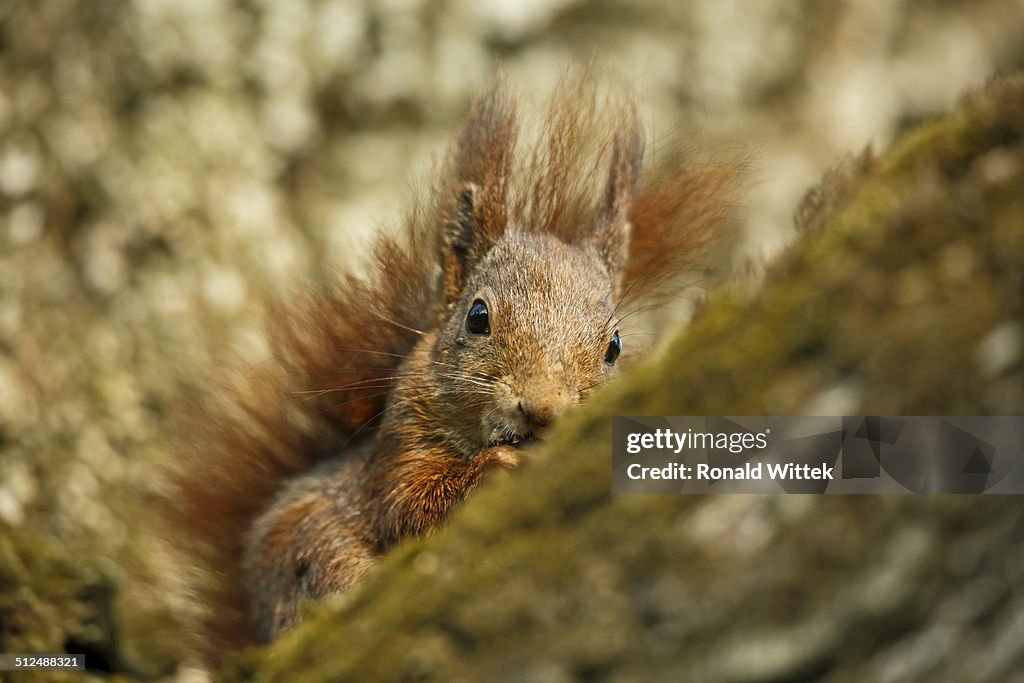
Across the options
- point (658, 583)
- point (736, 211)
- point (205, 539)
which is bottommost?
point (658, 583)

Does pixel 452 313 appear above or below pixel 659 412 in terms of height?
above

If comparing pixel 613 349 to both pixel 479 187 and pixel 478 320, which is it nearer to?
pixel 478 320

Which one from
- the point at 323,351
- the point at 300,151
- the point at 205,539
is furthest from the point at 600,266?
the point at 300,151

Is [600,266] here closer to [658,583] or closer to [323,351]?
[323,351]

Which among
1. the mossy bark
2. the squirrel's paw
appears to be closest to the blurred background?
the squirrel's paw

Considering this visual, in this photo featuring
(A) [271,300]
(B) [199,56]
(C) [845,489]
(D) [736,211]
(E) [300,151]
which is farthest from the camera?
(E) [300,151]

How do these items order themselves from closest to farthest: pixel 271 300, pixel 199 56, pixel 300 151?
pixel 271 300, pixel 199 56, pixel 300 151

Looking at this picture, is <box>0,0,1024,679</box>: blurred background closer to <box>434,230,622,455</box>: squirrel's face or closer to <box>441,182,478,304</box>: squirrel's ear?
<box>441,182,478,304</box>: squirrel's ear
